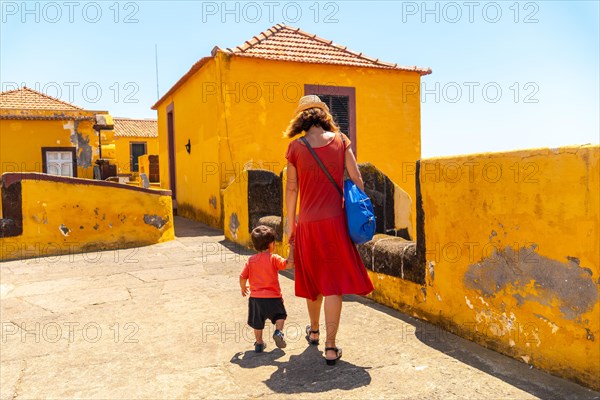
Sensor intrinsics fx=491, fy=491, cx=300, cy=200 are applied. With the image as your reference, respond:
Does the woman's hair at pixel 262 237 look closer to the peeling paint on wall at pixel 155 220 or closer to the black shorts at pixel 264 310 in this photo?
the black shorts at pixel 264 310

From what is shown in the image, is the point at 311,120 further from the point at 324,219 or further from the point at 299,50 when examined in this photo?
the point at 299,50

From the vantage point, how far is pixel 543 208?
9.07ft

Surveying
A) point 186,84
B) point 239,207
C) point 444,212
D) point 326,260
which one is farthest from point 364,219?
point 186,84

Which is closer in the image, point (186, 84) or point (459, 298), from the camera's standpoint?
point (459, 298)

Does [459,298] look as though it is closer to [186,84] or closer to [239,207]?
[239,207]

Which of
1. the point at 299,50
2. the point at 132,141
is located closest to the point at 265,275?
the point at 299,50

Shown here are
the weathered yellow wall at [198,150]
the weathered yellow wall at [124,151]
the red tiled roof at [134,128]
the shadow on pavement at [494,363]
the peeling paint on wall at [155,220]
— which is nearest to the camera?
the shadow on pavement at [494,363]

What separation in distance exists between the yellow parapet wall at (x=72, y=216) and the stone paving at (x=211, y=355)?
2614 mm

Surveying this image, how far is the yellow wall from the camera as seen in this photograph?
10875 millimetres

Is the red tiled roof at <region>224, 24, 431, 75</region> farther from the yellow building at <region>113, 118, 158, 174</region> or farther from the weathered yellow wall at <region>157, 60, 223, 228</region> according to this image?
the yellow building at <region>113, 118, 158, 174</region>

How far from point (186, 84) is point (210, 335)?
10.7 meters

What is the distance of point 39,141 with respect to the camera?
1700 centimetres

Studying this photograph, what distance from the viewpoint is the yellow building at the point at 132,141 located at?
3516cm

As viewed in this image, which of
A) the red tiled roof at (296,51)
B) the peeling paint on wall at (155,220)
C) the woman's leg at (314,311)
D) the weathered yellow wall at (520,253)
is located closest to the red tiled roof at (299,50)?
the red tiled roof at (296,51)
